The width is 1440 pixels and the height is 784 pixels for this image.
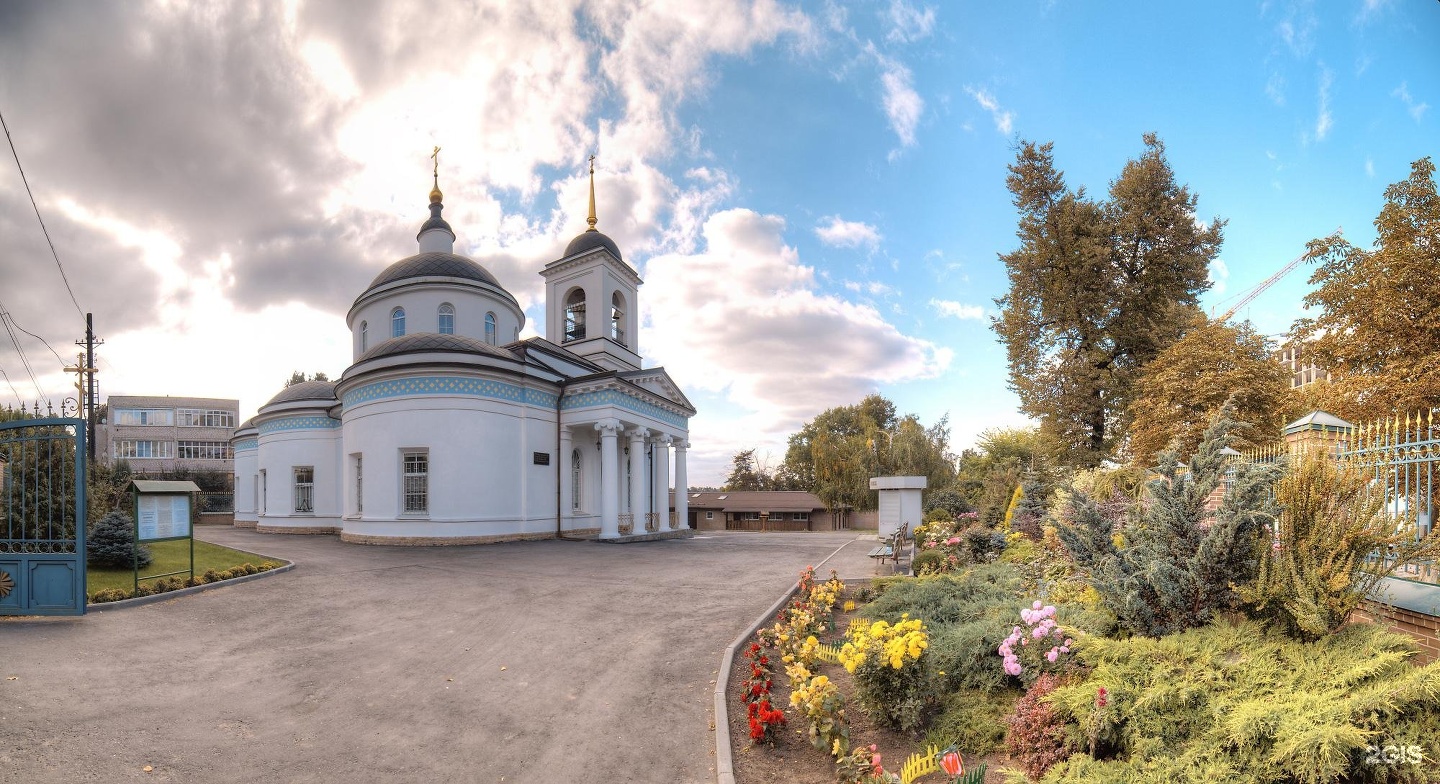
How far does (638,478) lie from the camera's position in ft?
78.3

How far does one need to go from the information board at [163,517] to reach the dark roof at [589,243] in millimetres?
18865

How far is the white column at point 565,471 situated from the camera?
2289cm

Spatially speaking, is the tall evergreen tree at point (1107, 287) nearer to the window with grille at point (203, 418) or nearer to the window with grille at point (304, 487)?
the window with grille at point (304, 487)

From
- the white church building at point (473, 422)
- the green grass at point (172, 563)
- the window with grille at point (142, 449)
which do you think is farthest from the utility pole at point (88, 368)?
the window with grille at point (142, 449)

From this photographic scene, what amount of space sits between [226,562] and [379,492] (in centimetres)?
602

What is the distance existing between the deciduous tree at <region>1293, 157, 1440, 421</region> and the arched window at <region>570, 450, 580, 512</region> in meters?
21.5

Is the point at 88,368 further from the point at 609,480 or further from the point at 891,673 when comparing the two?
the point at 891,673

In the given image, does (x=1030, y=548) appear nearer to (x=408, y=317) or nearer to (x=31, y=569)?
(x=31, y=569)

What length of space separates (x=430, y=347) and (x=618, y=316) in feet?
33.3

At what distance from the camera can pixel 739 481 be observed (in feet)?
210

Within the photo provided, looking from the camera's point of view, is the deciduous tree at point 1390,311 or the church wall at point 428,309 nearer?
the deciduous tree at point 1390,311

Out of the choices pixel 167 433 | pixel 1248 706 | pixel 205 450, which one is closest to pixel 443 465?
pixel 1248 706

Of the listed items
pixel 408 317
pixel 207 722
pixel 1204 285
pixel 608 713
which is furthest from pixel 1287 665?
pixel 408 317

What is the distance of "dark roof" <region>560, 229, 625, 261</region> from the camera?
94.3 feet
